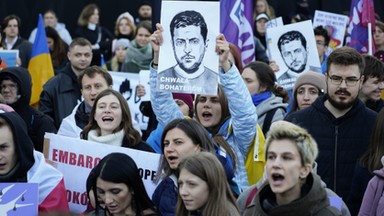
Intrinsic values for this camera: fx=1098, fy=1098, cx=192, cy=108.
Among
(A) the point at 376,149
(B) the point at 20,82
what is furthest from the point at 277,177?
(B) the point at 20,82

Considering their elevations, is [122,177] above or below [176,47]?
below

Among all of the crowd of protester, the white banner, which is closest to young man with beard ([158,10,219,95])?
the crowd of protester

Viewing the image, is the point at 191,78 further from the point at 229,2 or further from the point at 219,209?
the point at 229,2

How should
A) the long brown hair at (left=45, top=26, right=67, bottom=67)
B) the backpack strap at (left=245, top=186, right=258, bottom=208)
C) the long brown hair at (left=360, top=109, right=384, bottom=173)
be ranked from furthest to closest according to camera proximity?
the long brown hair at (left=45, top=26, right=67, bottom=67), the long brown hair at (left=360, top=109, right=384, bottom=173), the backpack strap at (left=245, top=186, right=258, bottom=208)

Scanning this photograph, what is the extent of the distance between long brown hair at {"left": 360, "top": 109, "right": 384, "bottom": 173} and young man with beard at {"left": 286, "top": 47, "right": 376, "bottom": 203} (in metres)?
0.25

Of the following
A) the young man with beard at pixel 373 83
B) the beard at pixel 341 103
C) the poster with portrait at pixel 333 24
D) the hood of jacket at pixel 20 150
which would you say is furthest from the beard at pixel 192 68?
the poster with portrait at pixel 333 24

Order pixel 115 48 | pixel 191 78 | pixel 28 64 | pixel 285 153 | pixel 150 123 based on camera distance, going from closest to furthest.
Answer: pixel 285 153 < pixel 191 78 < pixel 150 123 < pixel 28 64 < pixel 115 48

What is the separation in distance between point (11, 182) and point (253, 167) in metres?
1.94

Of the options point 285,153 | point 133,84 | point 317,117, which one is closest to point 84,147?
point 317,117

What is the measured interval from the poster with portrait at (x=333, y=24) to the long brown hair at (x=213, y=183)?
29.0 feet

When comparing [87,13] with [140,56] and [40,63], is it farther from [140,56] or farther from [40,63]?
[40,63]

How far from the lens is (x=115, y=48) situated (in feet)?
57.0

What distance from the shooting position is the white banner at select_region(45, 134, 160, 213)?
8.12 metres

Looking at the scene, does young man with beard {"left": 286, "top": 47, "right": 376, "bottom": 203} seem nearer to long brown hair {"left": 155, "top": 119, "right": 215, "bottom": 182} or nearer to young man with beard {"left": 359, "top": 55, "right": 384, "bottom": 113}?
long brown hair {"left": 155, "top": 119, "right": 215, "bottom": 182}
